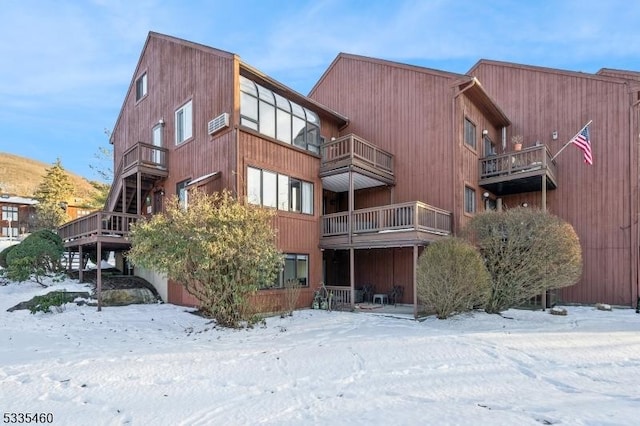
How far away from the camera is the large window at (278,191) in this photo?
1322cm

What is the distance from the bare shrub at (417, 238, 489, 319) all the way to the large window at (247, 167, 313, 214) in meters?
5.31

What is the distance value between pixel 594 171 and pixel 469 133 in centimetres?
538

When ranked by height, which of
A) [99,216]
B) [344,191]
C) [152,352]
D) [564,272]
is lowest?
[152,352]

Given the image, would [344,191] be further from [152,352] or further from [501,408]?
[501,408]

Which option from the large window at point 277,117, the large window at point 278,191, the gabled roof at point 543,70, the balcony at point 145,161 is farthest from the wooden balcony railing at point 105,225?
the gabled roof at point 543,70

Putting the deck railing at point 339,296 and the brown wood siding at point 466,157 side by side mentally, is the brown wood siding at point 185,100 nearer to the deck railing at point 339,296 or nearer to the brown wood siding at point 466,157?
the deck railing at point 339,296

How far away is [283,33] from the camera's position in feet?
59.1

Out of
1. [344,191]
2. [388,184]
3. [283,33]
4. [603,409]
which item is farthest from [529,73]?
[603,409]

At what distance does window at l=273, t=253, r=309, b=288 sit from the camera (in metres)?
13.7

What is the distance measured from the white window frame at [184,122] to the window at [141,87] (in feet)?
12.6

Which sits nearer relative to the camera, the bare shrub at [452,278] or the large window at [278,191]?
the bare shrub at [452,278]

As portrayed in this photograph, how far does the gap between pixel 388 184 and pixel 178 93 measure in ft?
30.3

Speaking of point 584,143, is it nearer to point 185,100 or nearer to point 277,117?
point 277,117

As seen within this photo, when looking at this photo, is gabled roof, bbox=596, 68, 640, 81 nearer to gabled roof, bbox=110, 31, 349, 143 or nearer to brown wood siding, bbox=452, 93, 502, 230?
brown wood siding, bbox=452, 93, 502, 230
